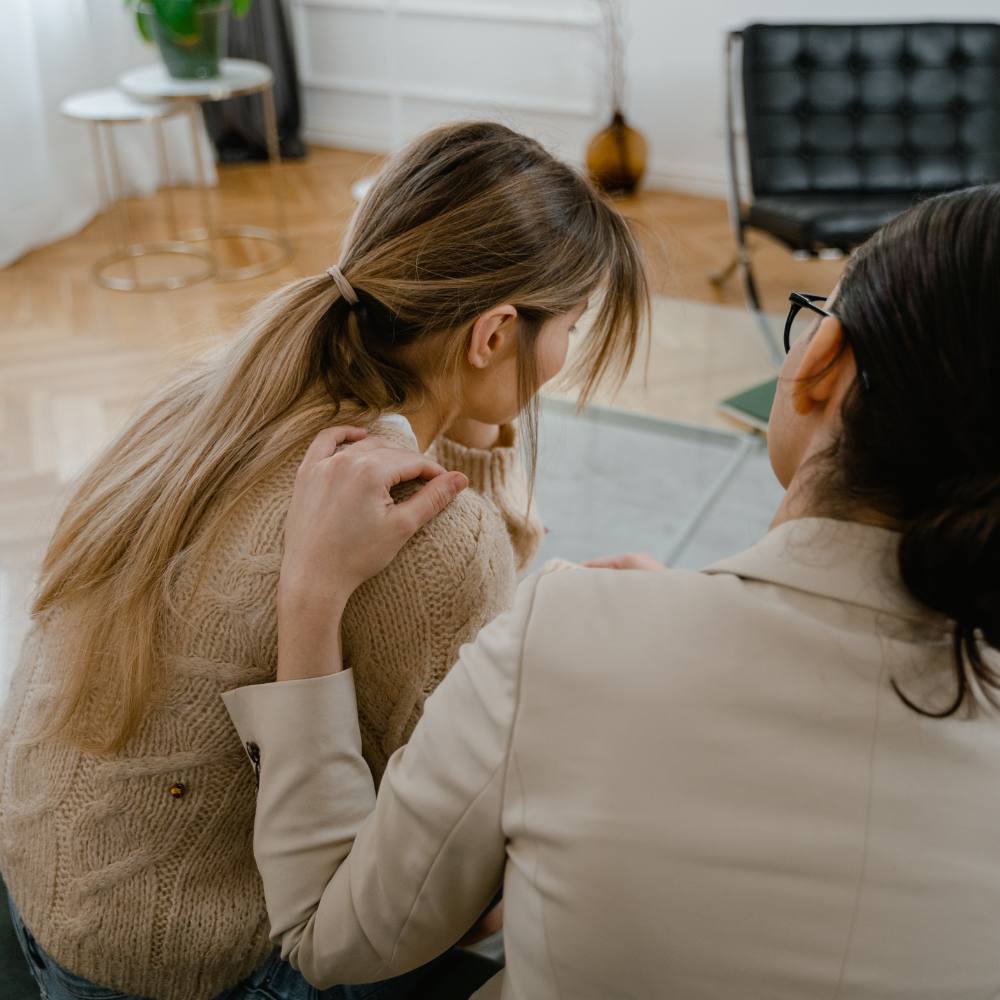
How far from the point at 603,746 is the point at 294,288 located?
604mm

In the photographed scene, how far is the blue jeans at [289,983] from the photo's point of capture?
1017 mm

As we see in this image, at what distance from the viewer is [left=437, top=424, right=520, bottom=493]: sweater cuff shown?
4.84 ft

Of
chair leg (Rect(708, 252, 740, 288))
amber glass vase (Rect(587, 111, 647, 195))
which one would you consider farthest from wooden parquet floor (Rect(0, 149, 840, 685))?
amber glass vase (Rect(587, 111, 647, 195))

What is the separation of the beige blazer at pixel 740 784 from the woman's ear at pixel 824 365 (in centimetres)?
9

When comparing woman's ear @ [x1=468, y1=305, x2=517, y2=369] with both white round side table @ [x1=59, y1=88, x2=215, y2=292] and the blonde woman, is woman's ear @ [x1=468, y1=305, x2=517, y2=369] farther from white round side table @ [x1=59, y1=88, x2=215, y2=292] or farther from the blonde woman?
white round side table @ [x1=59, y1=88, x2=215, y2=292]

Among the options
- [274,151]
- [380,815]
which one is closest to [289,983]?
[380,815]

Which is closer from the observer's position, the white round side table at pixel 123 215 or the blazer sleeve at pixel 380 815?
the blazer sleeve at pixel 380 815

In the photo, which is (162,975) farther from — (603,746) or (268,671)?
(603,746)

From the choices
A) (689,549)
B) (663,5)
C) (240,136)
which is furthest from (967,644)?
(240,136)

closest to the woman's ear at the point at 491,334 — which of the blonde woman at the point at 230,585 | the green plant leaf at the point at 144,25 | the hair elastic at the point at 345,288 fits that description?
the blonde woman at the point at 230,585

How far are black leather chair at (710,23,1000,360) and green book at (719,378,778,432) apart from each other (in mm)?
915

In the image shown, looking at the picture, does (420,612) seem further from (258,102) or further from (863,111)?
(258,102)

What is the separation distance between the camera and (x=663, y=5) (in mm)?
4336

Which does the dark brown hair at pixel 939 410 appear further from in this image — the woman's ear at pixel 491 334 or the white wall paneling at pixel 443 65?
the white wall paneling at pixel 443 65
